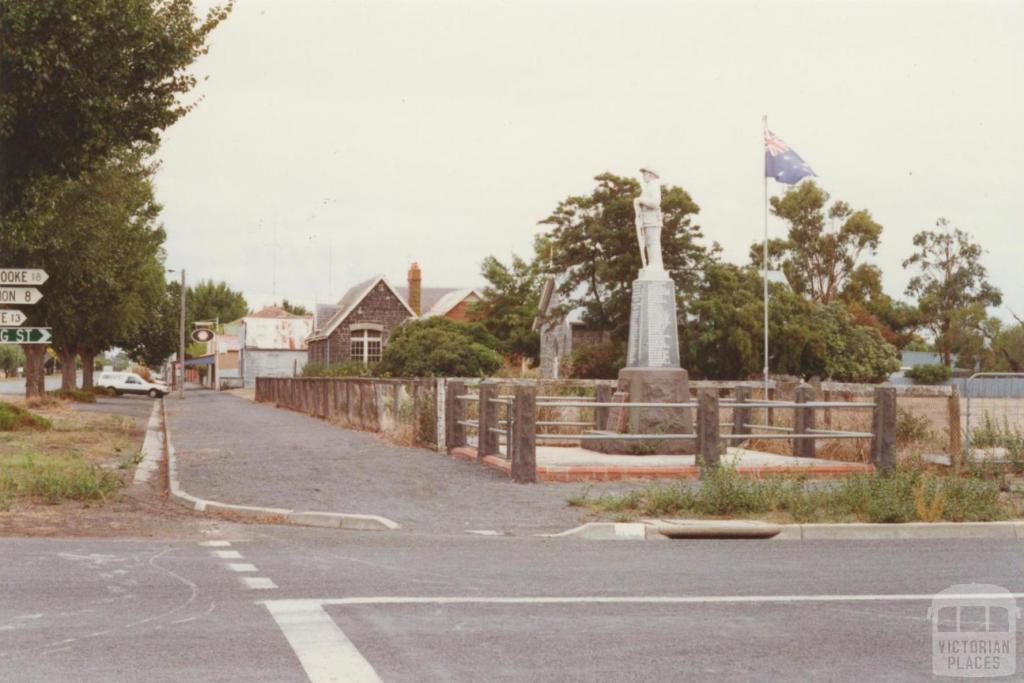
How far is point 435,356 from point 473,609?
1647 inches

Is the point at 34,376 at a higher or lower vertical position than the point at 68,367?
lower

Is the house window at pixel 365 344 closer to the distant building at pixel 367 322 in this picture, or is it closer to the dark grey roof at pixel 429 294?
the distant building at pixel 367 322

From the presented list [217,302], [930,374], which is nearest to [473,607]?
[930,374]

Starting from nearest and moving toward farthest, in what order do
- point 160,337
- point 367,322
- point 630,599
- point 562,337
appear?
1. point 630,599
2. point 562,337
3. point 367,322
4. point 160,337

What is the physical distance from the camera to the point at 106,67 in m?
18.6

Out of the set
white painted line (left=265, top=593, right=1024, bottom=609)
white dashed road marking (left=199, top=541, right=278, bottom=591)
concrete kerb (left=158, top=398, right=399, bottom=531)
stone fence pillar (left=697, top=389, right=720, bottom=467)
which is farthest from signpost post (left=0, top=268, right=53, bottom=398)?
white painted line (left=265, top=593, right=1024, bottom=609)

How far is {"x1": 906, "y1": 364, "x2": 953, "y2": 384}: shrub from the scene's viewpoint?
66000 millimetres

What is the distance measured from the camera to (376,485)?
14.8 metres

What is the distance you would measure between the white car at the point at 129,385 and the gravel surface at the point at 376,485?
52.3m

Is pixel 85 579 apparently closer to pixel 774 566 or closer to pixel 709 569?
pixel 709 569

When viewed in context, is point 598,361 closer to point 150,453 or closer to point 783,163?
point 783,163

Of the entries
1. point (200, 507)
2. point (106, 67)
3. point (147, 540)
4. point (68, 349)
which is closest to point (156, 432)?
point (106, 67)

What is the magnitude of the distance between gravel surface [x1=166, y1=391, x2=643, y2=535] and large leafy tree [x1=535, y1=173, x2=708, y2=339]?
2439 centimetres

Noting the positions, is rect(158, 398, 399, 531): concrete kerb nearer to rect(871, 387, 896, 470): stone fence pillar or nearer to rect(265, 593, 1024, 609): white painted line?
rect(265, 593, 1024, 609): white painted line
